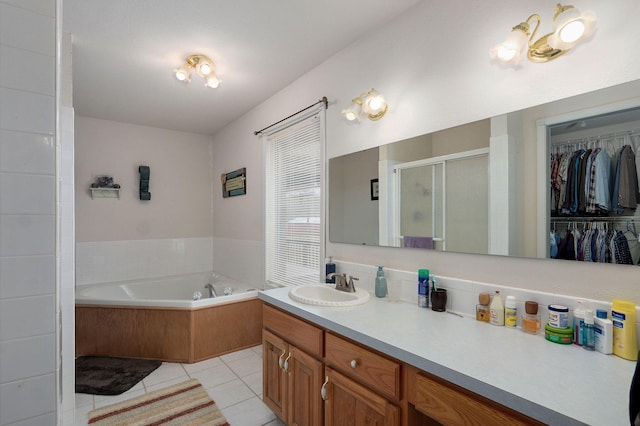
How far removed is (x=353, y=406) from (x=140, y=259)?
360 centimetres

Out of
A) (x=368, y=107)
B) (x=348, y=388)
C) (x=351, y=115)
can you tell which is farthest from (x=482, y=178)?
(x=348, y=388)

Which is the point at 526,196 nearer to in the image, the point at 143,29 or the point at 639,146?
the point at 639,146

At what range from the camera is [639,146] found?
1063 millimetres

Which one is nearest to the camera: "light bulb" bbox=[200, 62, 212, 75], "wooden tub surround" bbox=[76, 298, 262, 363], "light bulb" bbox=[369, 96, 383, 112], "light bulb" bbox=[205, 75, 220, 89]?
"light bulb" bbox=[369, 96, 383, 112]

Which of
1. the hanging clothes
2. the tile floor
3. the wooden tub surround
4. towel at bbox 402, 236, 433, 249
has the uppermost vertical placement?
the hanging clothes

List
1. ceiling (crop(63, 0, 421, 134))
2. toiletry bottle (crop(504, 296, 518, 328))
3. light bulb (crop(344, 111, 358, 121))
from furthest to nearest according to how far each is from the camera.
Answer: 1. light bulb (crop(344, 111, 358, 121))
2. ceiling (crop(63, 0, 421, 134))
3. toiletry bottle (crop(504, 296, 518, 328))

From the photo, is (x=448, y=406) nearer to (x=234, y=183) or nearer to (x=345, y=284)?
(x=345, y=284)

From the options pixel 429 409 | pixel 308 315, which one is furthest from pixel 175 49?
pixel 429 409

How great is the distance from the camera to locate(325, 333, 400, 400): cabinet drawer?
1.15 metres

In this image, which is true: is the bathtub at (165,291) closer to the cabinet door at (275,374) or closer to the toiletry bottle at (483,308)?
the cabinet door at (275,374)

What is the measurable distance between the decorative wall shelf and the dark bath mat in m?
1.84

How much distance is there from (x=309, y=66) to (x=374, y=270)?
169cm

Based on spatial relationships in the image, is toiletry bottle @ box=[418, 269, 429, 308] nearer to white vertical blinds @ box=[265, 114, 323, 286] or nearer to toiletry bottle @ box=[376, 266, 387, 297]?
toiletry bottle @ box=[376, 266, 387, 297]

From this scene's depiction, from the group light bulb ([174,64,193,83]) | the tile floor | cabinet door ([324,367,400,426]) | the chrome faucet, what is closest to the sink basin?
the chrome faucet
